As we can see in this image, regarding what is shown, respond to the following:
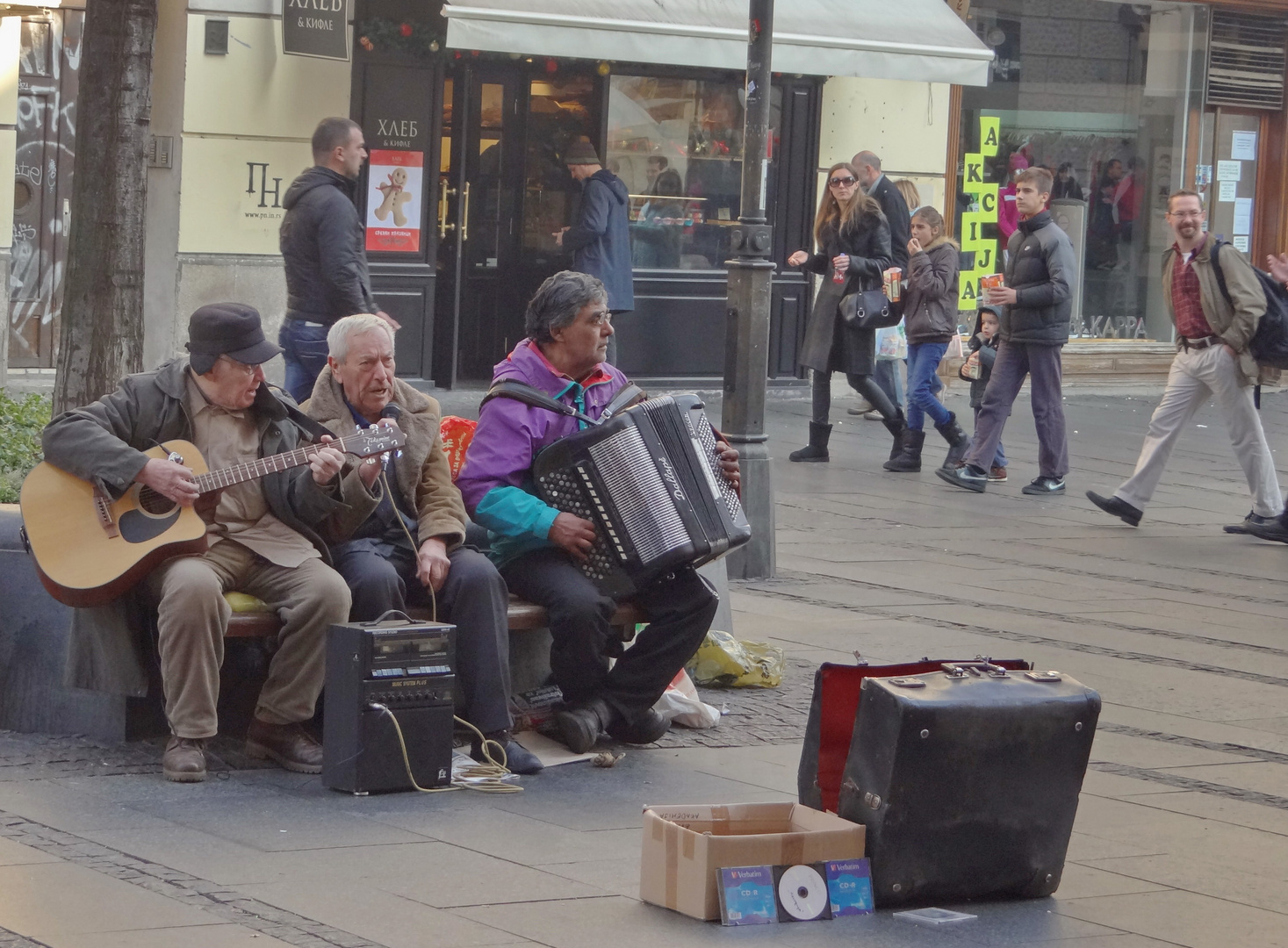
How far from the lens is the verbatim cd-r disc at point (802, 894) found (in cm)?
436

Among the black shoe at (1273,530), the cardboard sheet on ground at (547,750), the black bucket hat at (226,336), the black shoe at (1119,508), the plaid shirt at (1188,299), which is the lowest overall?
the cardboard sheet on ground at (547,750)

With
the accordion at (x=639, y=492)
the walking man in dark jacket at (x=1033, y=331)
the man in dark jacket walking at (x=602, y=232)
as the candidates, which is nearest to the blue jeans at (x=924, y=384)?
the walking man in dark jacket at (x=1033, y=331)

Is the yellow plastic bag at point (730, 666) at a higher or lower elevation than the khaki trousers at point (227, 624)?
lower

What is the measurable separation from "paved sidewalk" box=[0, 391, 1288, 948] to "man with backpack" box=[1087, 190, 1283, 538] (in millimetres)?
1799

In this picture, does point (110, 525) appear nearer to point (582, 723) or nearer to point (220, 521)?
point (220, 521)

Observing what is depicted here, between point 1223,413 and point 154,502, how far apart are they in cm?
700

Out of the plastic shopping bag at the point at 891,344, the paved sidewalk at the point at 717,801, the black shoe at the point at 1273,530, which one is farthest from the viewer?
the plastic shopping bag at the point at 891,344

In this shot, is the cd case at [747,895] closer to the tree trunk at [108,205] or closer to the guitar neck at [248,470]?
the guitar neck at [248,470]

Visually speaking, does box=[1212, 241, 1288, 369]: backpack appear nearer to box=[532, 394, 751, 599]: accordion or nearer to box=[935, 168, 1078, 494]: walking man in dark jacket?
box=[935, 168, 1078, 494]: walking man in dark jacket

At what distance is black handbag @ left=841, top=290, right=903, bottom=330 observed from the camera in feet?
40.3

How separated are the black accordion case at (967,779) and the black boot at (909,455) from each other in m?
8.30

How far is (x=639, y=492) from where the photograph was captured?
584cm

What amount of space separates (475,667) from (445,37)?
9588mm

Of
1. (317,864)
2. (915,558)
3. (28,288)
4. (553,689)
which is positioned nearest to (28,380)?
(28,288)
